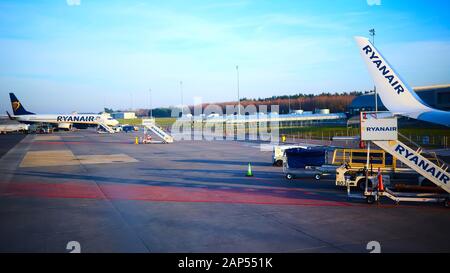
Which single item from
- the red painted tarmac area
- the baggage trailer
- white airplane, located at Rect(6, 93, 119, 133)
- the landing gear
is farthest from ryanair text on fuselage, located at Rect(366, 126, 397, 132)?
white airplane, located at Rect(6, 93, 119, 133)

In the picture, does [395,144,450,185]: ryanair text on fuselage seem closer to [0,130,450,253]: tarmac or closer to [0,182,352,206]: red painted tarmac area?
[0,130,450,253]: tarmac

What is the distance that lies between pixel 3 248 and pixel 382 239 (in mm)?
11685

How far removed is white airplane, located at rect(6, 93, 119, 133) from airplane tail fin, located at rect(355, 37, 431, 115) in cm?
7887

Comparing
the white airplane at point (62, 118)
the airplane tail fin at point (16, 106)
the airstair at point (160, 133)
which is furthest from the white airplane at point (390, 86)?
the airplane tail fin at point (16, 106)

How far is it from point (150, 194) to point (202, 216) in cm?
535

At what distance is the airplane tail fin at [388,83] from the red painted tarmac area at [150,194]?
4.79 m

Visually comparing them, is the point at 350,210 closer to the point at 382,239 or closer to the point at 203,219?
the point at 382,239

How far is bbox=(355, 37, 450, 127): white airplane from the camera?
15.0m

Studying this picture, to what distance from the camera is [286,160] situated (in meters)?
24.0

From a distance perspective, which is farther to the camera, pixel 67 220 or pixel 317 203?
pixel 317 203
